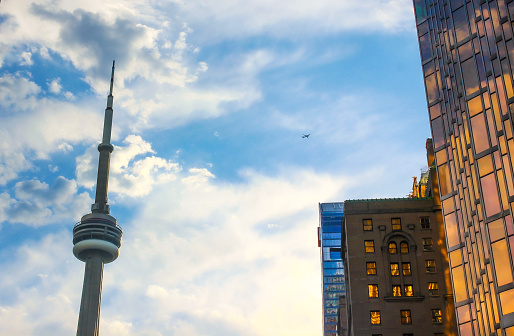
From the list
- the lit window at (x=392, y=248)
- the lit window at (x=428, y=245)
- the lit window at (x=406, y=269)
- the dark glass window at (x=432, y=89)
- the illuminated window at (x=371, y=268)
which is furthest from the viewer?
the lit window at (x=392, y=248)

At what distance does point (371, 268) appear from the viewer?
295 ft

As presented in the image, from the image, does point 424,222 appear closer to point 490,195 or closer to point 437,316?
point 437,316

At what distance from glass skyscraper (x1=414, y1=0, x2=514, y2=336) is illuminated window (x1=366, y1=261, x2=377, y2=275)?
27.2 meters

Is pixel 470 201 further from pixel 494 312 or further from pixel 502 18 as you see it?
pixel 502 18

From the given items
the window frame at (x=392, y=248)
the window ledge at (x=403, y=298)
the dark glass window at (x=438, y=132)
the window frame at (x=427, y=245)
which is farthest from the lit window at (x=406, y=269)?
the dark glass window at (x=438, y=132)

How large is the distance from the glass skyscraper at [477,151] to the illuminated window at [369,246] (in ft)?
89.5

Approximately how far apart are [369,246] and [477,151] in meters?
37.5

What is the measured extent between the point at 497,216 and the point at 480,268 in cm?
505

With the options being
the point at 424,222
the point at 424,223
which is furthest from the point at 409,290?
the point at 424,222

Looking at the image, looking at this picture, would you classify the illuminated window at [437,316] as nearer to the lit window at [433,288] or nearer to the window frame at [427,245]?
the lit window at [433,288]

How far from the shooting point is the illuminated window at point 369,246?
91.2 m

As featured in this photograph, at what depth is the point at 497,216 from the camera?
51500 millimetres

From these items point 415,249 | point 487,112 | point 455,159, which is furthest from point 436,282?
point 487,112

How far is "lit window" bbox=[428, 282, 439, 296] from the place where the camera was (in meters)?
87.0
